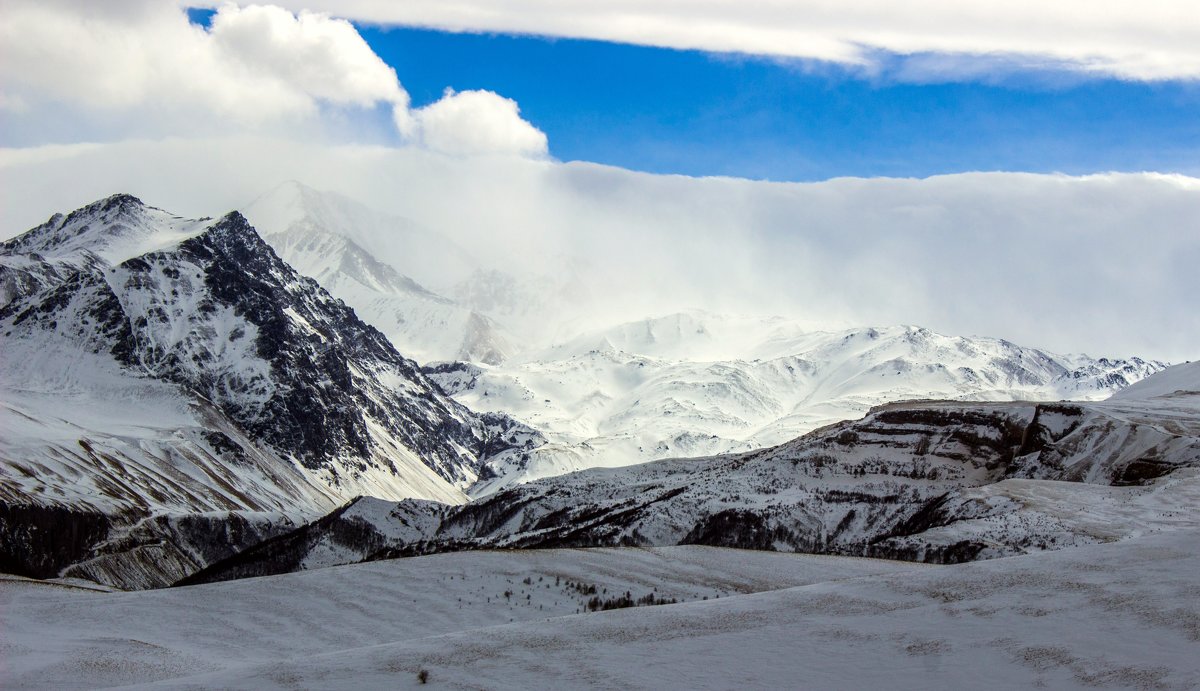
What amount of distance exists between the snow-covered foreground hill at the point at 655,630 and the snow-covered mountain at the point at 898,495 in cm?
2987

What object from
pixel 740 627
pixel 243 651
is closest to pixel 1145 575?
pixel 740 627

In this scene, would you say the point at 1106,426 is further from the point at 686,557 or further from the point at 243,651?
the point at 243,651

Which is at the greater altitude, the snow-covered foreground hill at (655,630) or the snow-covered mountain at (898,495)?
the snow-covered mountain at (898,495)

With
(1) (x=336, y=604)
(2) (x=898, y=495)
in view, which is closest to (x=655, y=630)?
(1) (x=336, y=604)

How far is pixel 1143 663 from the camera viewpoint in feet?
123

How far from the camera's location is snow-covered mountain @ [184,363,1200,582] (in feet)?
298

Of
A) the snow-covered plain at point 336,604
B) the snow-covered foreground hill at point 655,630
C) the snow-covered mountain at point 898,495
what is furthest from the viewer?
the snow-covered mountain at point 898,495

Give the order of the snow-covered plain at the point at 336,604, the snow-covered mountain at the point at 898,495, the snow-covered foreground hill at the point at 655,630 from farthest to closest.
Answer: the snow-covered mountain at the point at 898,495 → the snow-covered plain at the point at 336,604 → the snow-covered foreground hill at the point at 655,630

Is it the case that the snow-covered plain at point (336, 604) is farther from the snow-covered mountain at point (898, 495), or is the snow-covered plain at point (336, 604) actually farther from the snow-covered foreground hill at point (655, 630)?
the snow-covered mountain at point (898, 495)

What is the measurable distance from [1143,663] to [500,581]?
35.2 metres

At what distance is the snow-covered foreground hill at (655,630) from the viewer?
129ft

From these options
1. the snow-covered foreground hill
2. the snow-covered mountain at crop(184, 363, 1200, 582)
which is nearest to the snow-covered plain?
the snow-covered foreground hill

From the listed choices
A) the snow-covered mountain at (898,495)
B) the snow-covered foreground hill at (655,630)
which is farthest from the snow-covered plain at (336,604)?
the snow-covered mountain at (898,495)

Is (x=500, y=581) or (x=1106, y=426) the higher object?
(x=1106, y=426)
